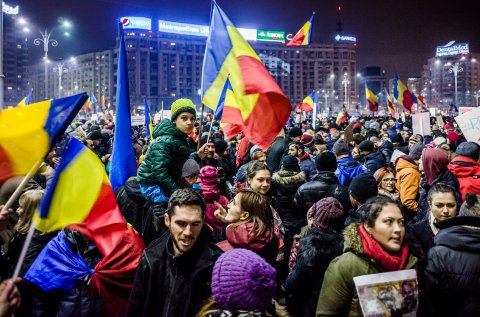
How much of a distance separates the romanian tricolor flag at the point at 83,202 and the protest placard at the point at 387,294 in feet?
6.10

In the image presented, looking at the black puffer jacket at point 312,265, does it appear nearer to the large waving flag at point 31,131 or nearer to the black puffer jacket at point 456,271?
the black puffer jacket at point 456,271

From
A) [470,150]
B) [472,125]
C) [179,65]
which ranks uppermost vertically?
[179,65]

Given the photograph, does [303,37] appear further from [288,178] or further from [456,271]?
[456,271]

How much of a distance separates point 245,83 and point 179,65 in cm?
13233

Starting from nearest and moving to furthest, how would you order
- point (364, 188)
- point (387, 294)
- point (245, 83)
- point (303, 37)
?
point (387, 294)
point (364, 188)
point (245, 83)
point (303, 37)

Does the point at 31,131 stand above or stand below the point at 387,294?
above

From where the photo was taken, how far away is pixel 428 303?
3.02 m

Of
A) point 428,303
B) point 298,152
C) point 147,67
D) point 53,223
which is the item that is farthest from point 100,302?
point 147,67

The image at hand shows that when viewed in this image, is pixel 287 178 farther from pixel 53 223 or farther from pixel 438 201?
pixel 53 223

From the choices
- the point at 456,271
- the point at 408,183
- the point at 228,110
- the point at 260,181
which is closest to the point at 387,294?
the point at 456,271

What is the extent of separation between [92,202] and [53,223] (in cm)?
36

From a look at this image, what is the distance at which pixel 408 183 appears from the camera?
19.7ft

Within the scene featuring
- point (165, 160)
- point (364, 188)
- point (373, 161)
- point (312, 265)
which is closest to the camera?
point (312, 265)

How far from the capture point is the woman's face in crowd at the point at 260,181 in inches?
203
